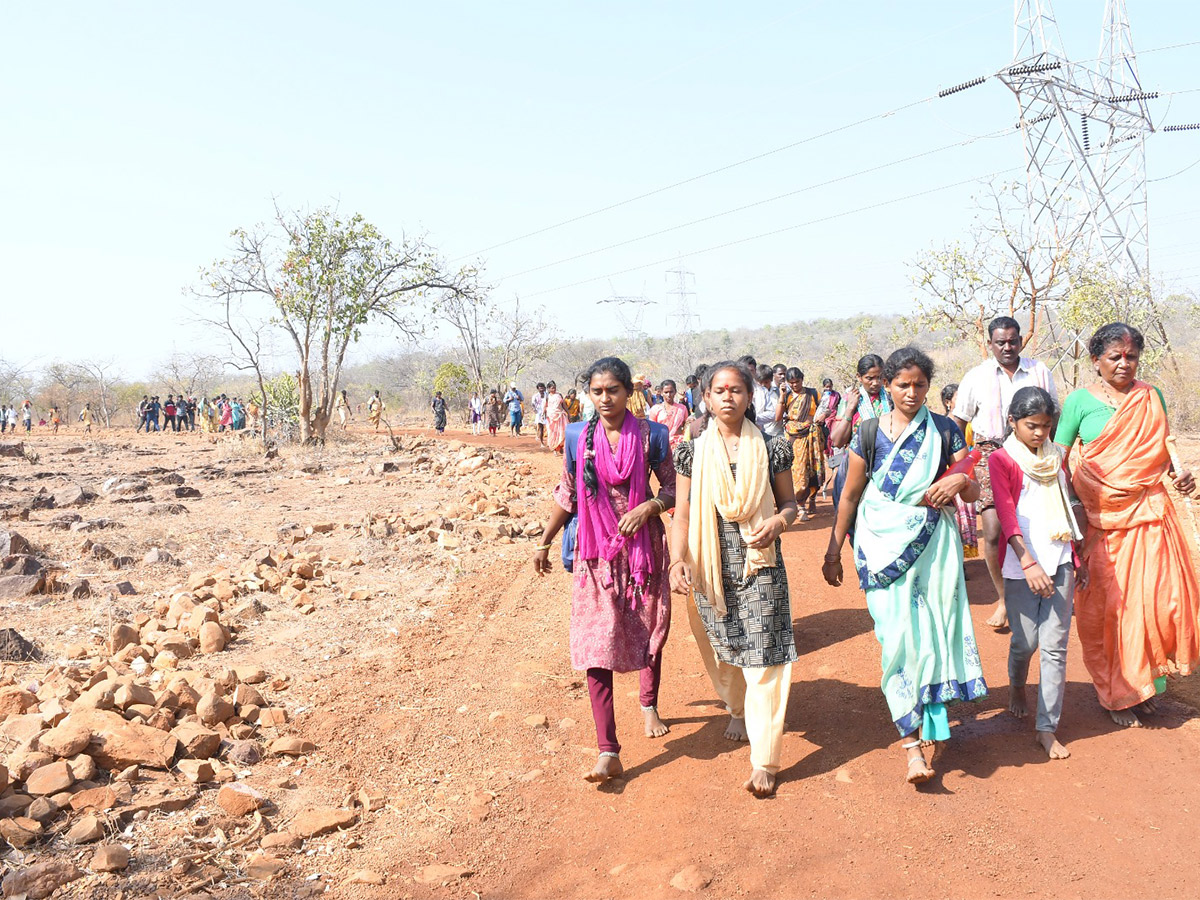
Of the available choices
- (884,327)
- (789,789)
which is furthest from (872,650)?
(884,327)

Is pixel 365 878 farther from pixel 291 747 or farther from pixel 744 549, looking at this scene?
pixel 744 549

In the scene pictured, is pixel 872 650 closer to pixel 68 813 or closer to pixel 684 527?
pixel 684 527

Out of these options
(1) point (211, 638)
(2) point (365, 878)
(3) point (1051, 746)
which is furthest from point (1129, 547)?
(1) point (211, 638)

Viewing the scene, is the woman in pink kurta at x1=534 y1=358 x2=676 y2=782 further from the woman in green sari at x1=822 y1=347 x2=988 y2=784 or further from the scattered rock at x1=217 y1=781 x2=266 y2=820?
the scattered rock at x1=217 y1=781 x2=266 y2=820

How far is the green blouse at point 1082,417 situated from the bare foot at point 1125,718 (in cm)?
128

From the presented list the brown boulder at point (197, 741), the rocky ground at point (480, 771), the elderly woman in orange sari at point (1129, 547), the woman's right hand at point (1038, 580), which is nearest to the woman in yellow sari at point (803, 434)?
the rocky ground at point (480, 771)

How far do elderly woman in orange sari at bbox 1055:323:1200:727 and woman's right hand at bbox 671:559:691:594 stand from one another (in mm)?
2000

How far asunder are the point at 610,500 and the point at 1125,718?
2.63m

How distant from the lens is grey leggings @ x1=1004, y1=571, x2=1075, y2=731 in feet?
12.7

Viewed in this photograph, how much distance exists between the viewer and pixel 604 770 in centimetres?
383

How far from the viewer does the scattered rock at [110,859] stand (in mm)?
3184

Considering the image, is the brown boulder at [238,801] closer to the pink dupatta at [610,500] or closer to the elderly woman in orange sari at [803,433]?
the pink dupatta at [610,500]

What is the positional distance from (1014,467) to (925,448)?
1.99 feet

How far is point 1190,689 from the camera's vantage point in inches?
180
